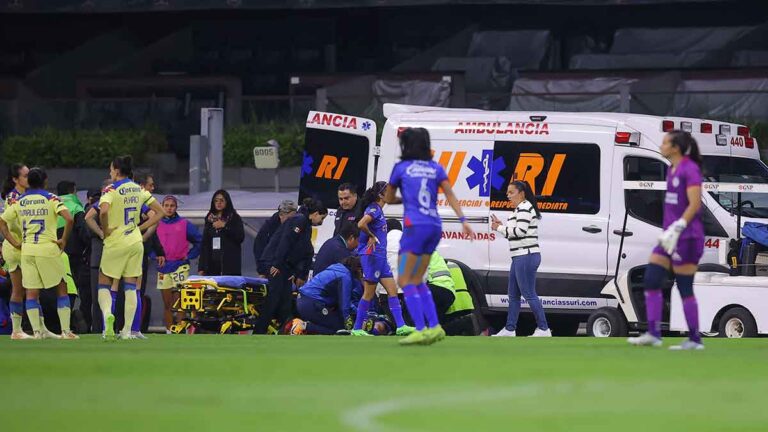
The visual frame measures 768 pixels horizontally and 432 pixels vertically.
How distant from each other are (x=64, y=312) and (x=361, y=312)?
316 cm

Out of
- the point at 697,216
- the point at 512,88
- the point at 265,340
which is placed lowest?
the point at 265,340

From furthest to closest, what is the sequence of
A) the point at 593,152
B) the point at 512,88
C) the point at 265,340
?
the point at 512,88
the point at 593,152
the point at 265,340

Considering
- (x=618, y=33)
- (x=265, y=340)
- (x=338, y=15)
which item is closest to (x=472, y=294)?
(x=265, y=340)

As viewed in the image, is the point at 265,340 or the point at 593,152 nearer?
the point at 265,340

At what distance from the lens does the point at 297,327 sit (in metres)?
18.6

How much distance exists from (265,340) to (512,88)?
57.5 ft

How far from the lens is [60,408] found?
8.43 meters

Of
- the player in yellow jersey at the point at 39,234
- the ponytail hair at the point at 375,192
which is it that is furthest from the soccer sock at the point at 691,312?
the player in yellow jersey at the point at 39,234

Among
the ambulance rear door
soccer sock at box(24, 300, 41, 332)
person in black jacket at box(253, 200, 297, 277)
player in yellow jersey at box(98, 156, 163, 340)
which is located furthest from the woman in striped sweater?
soccer sock at box(24, 300, 41, 332)

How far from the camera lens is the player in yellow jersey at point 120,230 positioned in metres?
15.2

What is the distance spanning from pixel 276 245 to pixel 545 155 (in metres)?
3.43

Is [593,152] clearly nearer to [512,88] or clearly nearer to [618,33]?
[512,88]

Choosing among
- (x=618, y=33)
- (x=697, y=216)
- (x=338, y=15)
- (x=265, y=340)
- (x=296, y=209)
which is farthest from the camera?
(x=338, y=15)

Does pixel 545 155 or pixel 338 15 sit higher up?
pixel 338 15
